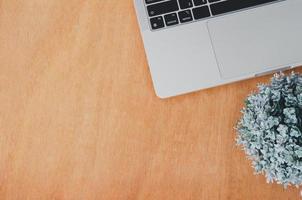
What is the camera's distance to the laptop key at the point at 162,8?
2.24ft

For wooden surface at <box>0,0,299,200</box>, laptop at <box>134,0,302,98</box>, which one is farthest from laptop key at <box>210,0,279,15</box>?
wooden surface at <box>0,0,299,200</box>

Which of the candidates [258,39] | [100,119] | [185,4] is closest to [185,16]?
[185,4]

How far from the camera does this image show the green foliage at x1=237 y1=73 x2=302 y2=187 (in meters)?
0.56

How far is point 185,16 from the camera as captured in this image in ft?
2.24

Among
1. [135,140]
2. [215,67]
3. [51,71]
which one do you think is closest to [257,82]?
[215,67]

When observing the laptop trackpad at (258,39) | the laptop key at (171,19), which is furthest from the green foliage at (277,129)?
the laptop key at (171,19)

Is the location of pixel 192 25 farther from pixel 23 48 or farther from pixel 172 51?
pixel 23 48

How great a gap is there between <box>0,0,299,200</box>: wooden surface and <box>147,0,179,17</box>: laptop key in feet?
0.15

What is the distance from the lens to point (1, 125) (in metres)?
0.72

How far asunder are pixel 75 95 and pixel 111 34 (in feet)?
0.41

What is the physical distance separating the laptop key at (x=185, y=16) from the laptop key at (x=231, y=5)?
39 millimetres

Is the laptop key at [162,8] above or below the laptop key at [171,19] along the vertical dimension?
A: above

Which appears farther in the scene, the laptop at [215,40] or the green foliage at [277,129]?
the laptop at [215,40]

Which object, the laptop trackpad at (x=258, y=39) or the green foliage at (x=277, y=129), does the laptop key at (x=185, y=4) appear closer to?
the laptop trackpad at (x=258, y=39)
